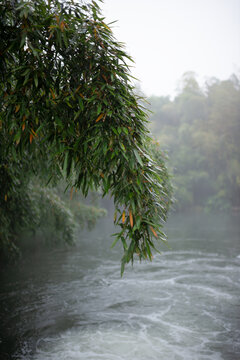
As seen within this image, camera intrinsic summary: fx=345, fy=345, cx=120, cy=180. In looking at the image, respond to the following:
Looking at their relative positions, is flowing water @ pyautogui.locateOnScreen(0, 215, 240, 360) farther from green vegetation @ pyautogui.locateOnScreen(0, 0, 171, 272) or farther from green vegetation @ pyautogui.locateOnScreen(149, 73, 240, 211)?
green vegetation @ pyautogui.locateOnScreen(149, 73, 240, 211)

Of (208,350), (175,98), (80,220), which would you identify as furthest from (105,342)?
(175,98)

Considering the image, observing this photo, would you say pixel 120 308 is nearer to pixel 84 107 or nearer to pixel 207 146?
pixel 84 107

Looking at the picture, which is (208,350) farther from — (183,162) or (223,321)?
(183,162)

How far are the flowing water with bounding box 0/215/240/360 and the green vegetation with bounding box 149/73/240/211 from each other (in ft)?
64.1

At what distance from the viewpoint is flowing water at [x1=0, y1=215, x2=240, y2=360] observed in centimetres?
557

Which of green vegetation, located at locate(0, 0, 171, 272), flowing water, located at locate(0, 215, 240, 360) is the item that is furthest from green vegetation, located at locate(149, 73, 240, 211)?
green vegetation, located at locate(0, 0, 171, 272)

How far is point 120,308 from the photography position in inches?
293

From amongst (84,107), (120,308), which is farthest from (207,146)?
(84,107)

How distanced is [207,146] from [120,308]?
27.3 meters

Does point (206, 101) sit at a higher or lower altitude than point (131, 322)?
higher

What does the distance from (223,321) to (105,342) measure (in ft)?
7.83

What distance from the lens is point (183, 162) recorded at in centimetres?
3488

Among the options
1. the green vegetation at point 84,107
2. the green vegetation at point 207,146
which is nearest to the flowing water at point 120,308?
the green vegetation at point 84,107

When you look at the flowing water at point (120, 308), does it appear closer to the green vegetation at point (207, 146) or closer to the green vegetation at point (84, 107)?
the green vegetation at point (84, 107)
